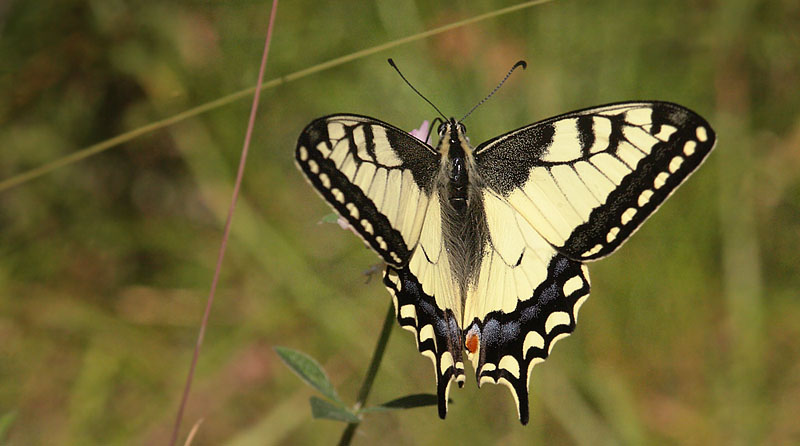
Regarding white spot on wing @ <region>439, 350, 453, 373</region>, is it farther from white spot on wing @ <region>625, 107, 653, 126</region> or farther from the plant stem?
white spot on wing @ <region>625, 107, 653, 126</region>

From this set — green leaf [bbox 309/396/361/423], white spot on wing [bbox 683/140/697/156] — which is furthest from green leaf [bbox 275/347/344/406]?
white spot on wing [bbox 683/140/697/156]

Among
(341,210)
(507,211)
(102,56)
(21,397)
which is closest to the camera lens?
(341,210)

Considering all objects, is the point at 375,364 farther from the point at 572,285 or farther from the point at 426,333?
the point at 572,285

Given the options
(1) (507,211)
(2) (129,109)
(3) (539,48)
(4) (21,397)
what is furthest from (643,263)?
(4) (21,397)

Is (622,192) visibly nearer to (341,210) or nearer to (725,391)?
(341,210)

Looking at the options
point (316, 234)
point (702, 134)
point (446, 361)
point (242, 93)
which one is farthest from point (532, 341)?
point (316, 234)
